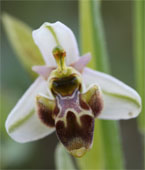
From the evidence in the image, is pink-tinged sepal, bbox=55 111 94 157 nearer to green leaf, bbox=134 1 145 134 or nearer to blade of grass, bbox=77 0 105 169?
blade of grass, bbox=77 0 105 169

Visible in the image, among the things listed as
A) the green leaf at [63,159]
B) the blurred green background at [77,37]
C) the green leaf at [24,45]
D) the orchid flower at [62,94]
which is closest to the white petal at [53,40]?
the orchid flower at [62,94]

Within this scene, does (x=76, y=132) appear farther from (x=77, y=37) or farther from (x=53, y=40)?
(x=77, y=37)

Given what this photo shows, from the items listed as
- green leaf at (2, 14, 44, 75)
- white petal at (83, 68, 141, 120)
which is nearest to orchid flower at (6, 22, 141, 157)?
white petal at (83, 68, 141, 120)

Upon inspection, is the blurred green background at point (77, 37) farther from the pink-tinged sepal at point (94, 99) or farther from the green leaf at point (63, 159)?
the pink-tinged sepal at point (94, 99)

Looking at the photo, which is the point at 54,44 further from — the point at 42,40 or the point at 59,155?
the point at 59,155

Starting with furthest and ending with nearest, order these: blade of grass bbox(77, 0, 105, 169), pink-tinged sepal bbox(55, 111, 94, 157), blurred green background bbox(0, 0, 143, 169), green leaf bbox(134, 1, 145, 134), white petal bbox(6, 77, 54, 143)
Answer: blurred green background bbox(0, 0, 143, 169)
green leaf bbox(134, 1, 145, 134)
blade of grass bbox(77, 0, 105, 169)
white petal bbox(6, 77, 54, 143)
pink-tinged sepal bbox(55, 111, 94, 157)
